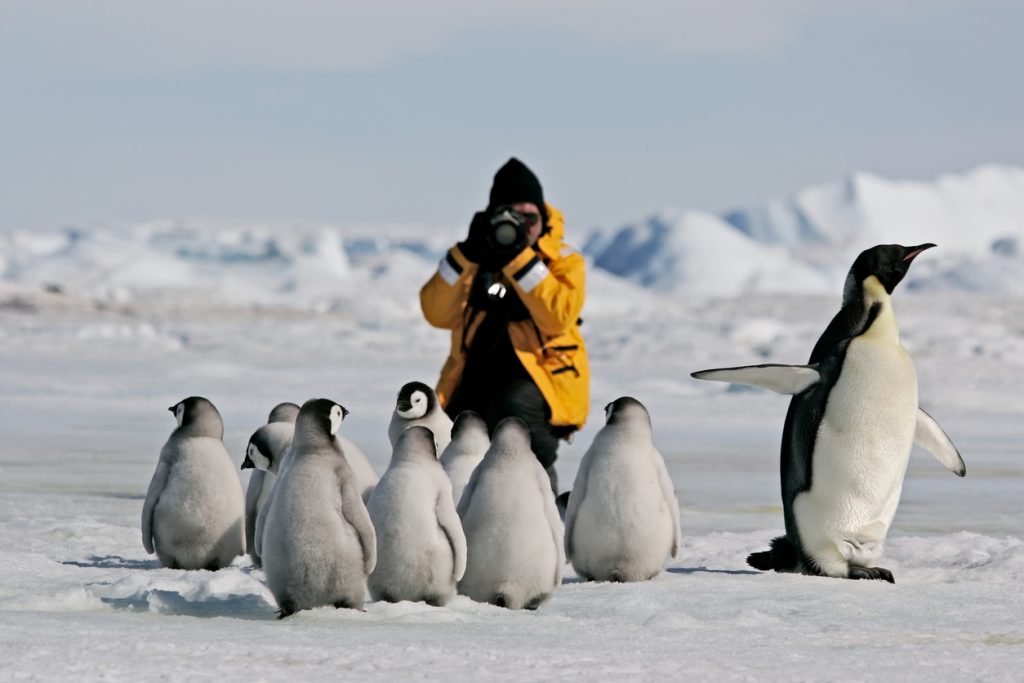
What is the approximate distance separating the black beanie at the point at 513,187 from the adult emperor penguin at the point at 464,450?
2.91 ft

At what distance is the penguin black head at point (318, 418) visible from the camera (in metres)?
3.61

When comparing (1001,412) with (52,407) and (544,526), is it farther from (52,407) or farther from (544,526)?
(544,526)

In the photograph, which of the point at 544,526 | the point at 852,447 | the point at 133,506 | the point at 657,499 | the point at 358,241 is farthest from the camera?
the point at 358,241

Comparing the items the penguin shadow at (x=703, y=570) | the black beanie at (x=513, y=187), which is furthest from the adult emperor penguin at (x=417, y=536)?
the black beanie at (x=513, y=187)

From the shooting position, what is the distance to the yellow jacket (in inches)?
198

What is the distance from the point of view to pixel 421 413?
16.1 feet

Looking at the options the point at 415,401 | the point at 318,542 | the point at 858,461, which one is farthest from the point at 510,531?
the point at 858,461

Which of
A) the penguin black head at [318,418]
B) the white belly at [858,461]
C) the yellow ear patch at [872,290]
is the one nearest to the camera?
the penguin black head at [318,418]

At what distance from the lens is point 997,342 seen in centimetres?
2488

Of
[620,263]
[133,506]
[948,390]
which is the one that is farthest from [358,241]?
[133,506]

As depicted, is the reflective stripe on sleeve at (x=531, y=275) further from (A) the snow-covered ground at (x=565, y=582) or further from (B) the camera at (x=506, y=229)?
(A) the snow-covered ground at (x=565, y=582)

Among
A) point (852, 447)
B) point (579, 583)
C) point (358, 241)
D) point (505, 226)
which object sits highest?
point (358, 241)

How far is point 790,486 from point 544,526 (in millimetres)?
1277

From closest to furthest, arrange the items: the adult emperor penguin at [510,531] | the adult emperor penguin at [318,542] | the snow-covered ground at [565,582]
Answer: the snow-covered ground at [565,582] < the adult emperor penguin at [318,542] < the adult emperor penguin at [510,531]
